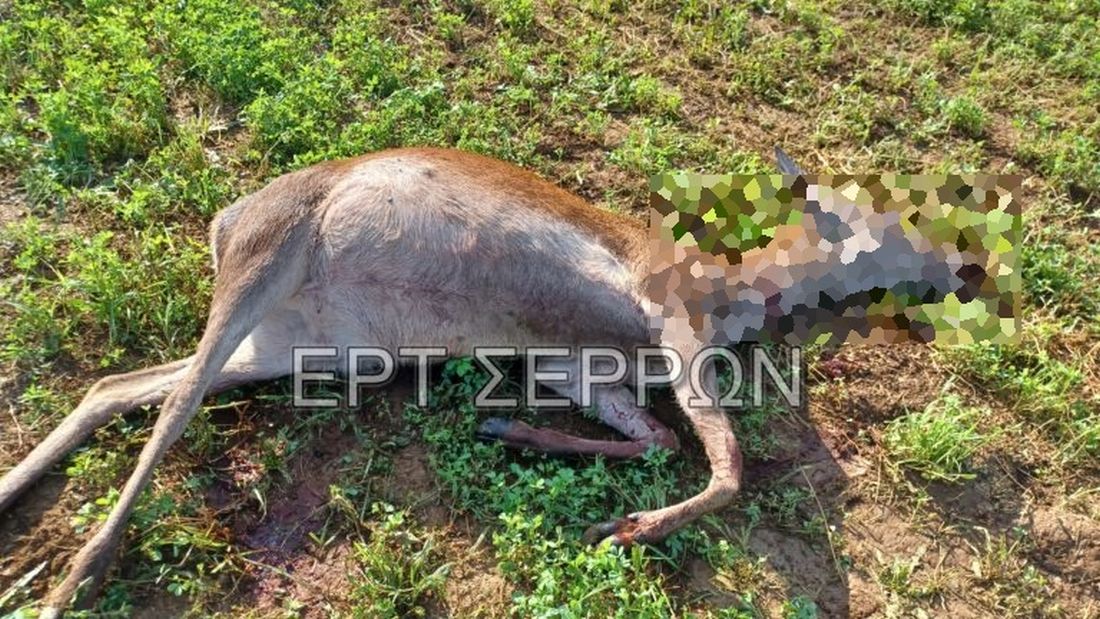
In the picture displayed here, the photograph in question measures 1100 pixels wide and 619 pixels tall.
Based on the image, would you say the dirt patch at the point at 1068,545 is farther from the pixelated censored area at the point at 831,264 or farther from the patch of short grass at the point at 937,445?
the pixelated censored area at the point at 831,264

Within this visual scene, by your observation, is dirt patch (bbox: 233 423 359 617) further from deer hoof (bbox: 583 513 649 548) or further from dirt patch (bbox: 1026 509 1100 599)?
dirt patch (bbox: 1026 509 1100 599)

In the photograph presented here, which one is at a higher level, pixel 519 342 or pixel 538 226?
pixel 538 226

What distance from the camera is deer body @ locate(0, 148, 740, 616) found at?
373 cm

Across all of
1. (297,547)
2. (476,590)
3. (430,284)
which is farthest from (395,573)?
(430,284)

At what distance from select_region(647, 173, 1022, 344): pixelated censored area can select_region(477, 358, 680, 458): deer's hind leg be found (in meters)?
0.34

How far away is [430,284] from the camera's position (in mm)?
3889

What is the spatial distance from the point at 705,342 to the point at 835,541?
1.00 metres

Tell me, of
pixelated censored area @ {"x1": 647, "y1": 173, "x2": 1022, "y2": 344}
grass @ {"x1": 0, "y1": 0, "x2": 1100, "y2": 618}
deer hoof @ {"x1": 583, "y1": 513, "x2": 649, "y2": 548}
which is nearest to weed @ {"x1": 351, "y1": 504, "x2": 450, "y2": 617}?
grass @ {"x1": 0, "y1": 0, "x2": 1100, "y2": 618}

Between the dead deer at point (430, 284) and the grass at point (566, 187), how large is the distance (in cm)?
15

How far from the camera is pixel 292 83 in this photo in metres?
4.99

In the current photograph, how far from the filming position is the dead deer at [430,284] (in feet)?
12.2

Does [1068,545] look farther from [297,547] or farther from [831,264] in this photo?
[297,547]

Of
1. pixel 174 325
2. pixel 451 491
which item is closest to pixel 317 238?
pixel 174 325

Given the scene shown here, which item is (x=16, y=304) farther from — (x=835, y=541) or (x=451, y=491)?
(x=835, y=541)
